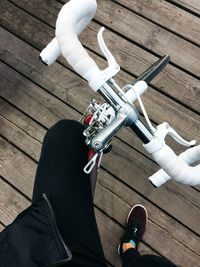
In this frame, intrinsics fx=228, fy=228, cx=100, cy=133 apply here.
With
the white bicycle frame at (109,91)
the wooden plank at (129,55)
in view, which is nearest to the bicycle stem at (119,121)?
the white bicycle frame at (109,91)

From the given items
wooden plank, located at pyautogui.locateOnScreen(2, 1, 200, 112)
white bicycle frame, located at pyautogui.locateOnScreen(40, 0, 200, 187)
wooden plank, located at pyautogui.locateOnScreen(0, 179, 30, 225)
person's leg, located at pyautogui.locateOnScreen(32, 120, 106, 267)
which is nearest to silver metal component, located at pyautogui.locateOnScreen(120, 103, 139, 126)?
white bicycle frame, located at pyautogui.locateOnScreen(40, 0, 200, 187)

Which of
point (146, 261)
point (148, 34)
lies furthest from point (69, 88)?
point (146, 261)

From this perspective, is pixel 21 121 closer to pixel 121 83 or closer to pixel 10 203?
pixel 10 203

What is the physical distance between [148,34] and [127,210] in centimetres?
112

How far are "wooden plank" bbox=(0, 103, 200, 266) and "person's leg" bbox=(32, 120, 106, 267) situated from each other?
0.35m

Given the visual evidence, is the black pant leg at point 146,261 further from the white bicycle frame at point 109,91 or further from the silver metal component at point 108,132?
the silver metal component at point 108,132

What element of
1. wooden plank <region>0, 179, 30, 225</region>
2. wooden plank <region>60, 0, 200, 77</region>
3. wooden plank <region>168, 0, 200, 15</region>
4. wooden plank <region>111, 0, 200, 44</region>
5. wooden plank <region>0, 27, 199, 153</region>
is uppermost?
wooden plank <region>168, 0, 200, 15</region>

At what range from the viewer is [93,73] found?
473 millimetres

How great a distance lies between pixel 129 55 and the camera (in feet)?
4.86

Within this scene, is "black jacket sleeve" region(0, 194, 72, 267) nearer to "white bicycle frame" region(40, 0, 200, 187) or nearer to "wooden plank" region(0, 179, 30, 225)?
"white bicycle frame" region(40, 0, 200, 187)

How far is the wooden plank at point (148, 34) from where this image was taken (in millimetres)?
1450

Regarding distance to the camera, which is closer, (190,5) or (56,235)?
(56,235)

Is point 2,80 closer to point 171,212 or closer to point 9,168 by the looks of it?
point 9,168

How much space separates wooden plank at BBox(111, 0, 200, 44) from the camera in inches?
58.1
